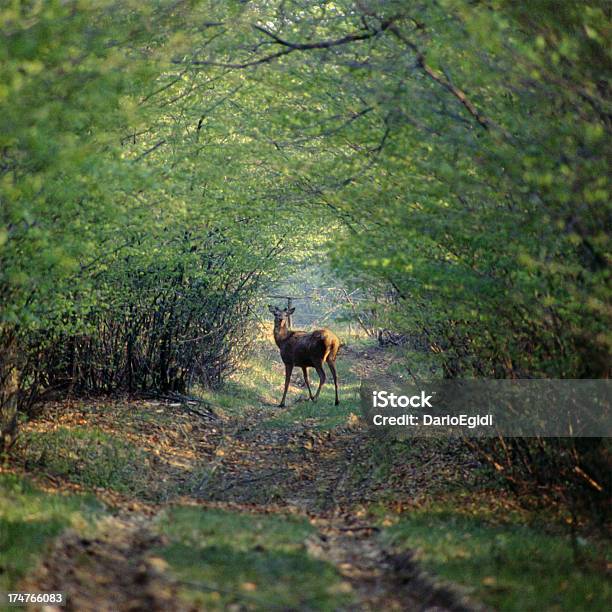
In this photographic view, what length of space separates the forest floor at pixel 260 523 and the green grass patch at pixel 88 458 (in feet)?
0.09

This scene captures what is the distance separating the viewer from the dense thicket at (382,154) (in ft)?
21.7

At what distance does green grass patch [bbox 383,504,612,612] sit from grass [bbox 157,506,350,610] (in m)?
0.86

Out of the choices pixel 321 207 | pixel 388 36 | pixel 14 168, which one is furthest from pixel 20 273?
pixel 321 207

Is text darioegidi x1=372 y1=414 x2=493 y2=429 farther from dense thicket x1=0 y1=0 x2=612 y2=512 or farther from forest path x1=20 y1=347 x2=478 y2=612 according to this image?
dense thicket x1=0 y1=0 x2=612 y2=512

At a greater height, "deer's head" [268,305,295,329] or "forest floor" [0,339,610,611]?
"deer's head" [268,305,295,329]

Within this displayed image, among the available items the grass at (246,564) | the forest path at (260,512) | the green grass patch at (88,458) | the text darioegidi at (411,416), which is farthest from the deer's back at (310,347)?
the grass at (246,564)

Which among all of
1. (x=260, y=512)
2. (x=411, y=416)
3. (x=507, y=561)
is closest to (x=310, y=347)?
(x=411, y=416)

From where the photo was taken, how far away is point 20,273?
7.78m

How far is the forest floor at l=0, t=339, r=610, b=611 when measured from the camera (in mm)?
5582

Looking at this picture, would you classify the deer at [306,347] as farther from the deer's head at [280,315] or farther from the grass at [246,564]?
the grass at [246,564]

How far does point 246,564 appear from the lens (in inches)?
247

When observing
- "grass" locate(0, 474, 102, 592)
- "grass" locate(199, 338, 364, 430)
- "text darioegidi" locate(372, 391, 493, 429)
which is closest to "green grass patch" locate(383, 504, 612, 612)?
"grass" locate(0, 474, 102, 592)

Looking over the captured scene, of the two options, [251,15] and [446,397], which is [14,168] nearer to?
[251,15]

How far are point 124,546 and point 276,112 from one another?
5.75 m
